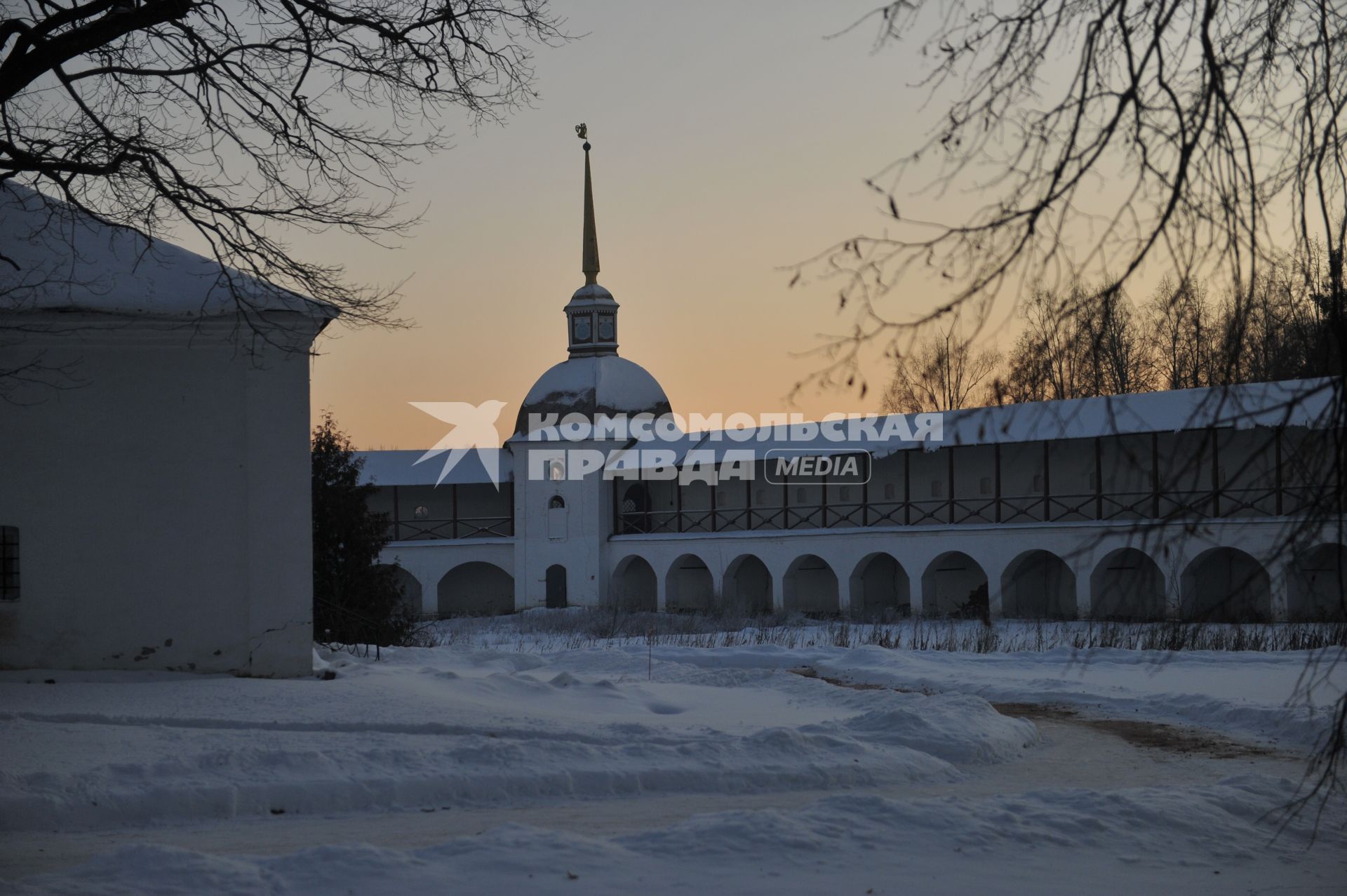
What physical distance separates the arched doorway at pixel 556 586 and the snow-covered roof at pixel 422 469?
3564 mm

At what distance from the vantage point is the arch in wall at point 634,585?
39531mm

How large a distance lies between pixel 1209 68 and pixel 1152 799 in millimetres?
5266

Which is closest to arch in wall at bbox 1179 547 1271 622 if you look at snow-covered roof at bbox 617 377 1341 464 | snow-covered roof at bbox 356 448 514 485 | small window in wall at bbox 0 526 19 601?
snow-covered roof at bbox 617 377 1341 464

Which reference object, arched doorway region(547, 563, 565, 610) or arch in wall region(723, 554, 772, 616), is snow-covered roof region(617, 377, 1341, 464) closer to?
arch in wall region(723, 554, 772, 616)

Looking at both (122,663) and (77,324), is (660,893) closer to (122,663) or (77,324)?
(122,663)

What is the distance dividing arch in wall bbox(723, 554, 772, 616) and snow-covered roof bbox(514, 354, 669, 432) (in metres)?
7.34

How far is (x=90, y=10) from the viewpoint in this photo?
28.7 feet

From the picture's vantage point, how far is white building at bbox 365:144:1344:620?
27.2 metres

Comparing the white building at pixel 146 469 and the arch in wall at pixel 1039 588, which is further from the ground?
the white building at pixel 146 469

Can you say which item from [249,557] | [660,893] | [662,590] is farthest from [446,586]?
[660,893]

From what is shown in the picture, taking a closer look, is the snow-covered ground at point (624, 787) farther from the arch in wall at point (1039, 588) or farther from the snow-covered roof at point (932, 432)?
the arch in wall at point (1039, 588)

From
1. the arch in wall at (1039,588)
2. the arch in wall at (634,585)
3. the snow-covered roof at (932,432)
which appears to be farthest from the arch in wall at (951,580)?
the arch in wall at (634,585)

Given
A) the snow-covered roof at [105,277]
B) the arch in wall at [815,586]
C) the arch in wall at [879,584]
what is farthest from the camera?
the arch in wall at [815,586]

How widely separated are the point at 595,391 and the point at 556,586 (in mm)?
6808
